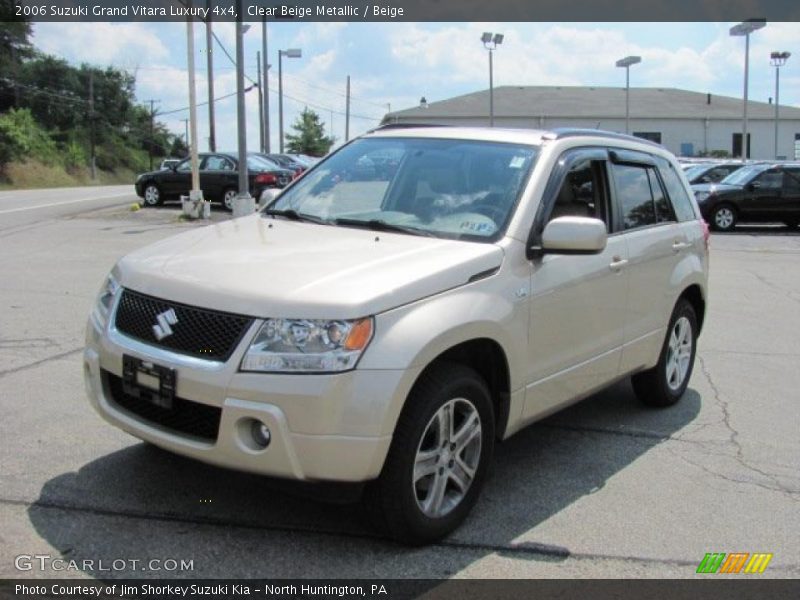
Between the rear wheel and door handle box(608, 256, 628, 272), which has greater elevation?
the rear wheel

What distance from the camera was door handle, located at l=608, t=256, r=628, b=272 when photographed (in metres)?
4.79

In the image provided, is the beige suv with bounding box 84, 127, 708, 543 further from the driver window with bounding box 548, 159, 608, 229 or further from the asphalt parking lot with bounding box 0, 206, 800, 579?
the asphalt parking lot with bounding box 0, 206, 800, 579

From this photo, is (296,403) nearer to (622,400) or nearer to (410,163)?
(410,163)

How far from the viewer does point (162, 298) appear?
141 inches

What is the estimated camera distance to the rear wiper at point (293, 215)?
4.61m

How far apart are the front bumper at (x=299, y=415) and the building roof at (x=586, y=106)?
54.6 meters

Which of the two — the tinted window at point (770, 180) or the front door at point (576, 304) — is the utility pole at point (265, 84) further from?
the front door at point (576, 304)

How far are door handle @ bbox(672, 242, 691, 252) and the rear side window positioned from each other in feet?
0.64

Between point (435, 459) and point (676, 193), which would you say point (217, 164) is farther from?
point (435, 459)

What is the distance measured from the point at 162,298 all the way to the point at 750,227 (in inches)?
850

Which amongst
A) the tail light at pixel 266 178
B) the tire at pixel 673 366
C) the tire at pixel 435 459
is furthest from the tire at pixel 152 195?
the tire at pixel 435 459

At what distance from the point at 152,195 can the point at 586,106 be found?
43.2 m

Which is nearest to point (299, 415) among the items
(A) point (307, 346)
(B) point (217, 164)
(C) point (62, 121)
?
(A) point (307, 346)

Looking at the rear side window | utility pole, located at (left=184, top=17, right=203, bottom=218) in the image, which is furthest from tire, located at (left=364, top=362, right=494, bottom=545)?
utility pole, located at (left=184, top=17, right=203, bottom=218)
